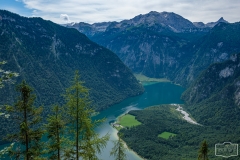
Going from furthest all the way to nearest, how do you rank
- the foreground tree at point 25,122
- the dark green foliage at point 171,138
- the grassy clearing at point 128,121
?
1. the grassy clearing at point 128,121
2. the dark green foliage at point 171,138
3. the foreground tree at point 25,122

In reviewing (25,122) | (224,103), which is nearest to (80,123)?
(25,122)

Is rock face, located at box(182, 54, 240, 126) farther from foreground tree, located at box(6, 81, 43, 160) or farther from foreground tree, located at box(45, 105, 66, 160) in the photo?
foreground tree, located at box(6, 81, 43, 160)

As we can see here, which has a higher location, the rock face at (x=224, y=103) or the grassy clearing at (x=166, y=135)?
the rock face at (x=224, y=103)

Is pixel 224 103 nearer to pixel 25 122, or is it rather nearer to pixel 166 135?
pixel 166 135

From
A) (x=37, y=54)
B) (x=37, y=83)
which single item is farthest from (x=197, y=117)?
(x=37, y=54)

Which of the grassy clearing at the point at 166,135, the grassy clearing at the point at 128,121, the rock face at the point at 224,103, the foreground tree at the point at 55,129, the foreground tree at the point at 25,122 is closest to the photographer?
the foreground tree at the point at 25,122

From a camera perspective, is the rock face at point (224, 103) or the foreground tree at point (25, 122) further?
the rock face at point (224, 103)

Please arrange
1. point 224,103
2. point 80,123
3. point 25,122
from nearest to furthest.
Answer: point 25,122 → point 80,123 → point 224,103

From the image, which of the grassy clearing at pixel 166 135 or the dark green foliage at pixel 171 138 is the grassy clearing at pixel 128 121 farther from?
the grassy clearing at pixel 166 135

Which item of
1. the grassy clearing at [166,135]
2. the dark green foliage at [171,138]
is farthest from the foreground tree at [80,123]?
the grassy clearing at [166,135]
